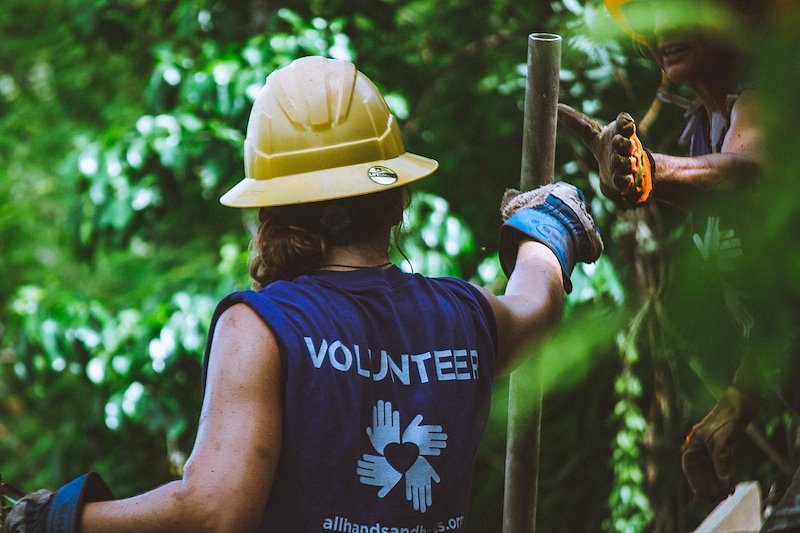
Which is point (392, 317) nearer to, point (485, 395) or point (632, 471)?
point (485, 395)

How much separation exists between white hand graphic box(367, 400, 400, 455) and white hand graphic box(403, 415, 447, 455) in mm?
20

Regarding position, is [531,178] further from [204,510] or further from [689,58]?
[204,510]

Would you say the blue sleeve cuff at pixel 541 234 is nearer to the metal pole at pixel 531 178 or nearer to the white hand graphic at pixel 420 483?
the metal pole at pixel 531 178

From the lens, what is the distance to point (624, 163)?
1.62 metres

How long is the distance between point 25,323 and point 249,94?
3.77ft

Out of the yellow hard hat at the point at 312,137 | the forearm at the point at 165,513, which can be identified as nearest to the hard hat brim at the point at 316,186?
the yellow hard hat at the point at 312,137

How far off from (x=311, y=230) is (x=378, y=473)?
0.42 metres

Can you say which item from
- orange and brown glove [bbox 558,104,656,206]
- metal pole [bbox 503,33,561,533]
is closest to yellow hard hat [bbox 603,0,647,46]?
orange and brown glove [bbox 558,104,656,206]

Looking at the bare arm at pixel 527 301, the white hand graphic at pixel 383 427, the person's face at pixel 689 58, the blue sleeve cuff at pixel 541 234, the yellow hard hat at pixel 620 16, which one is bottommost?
the white hand graphic at pixel 383 427

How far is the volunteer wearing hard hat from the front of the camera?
1.40 meters

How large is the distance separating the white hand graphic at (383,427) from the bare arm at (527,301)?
28 cm

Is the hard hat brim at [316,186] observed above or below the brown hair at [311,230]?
above

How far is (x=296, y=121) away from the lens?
1655 mm

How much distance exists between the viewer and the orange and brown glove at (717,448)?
6.92 ft
